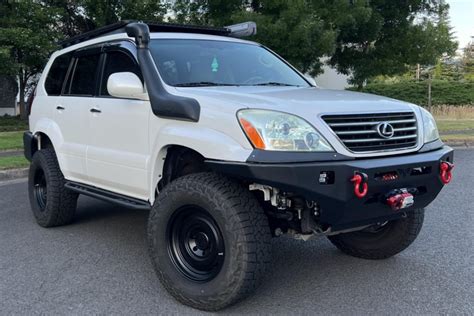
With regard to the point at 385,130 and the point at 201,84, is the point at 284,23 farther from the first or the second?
the point at 385,130

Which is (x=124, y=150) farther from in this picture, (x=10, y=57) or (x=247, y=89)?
(x=10, y=57)

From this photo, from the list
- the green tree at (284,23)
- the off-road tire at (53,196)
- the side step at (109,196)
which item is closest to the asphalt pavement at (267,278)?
the off-road tire at (53,196)

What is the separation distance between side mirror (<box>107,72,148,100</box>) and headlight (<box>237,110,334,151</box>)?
114 cm

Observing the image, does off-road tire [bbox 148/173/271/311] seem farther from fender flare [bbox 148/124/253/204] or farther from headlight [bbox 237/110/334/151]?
headlight [bbox 237/110/334/151]

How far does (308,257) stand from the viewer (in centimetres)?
479

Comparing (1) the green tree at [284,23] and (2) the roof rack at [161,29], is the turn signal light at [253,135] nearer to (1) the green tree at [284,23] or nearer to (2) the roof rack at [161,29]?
(2) the roof rack at [161,29]

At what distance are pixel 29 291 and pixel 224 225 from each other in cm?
167

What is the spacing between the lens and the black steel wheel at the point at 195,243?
3.68 meters

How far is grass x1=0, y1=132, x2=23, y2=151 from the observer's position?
12150mm

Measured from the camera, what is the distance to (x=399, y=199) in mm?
3494

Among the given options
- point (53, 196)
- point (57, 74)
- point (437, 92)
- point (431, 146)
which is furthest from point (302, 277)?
point (437, 92)

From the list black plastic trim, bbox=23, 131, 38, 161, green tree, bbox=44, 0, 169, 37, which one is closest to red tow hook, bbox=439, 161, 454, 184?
black plastic trim, bbox=23, 131, 38, 161

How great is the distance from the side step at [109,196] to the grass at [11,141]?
743 centimetres

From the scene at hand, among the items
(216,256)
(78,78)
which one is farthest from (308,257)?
(78,78)
